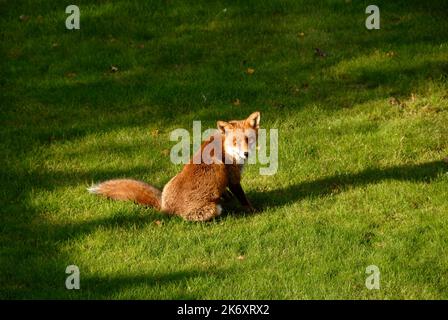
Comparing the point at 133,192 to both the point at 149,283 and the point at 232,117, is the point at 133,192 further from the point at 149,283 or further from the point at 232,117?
the point at 232,117

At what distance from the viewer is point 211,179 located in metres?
9.37

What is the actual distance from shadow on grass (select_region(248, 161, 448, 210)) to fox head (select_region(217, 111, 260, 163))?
2.76 feet

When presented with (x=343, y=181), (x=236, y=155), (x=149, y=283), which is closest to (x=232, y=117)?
(x=343, y=181)

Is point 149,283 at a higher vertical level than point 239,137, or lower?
lower

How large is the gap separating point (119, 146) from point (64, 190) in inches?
61.5

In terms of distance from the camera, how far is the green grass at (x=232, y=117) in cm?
827

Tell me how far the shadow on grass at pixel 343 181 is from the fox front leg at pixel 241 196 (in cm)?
22

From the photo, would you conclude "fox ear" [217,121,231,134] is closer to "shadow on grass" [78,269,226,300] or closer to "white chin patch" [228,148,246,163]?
"white chin patch" [228,148,246,163]

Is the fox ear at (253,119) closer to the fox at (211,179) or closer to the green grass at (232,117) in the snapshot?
the fox at (211,179)

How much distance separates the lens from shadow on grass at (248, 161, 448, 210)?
33.0 ft

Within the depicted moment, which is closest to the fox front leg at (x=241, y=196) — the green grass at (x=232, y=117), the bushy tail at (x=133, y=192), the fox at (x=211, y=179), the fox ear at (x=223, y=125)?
the fox at (x=211, y=179)

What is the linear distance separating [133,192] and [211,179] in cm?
98

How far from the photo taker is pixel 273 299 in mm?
7719
